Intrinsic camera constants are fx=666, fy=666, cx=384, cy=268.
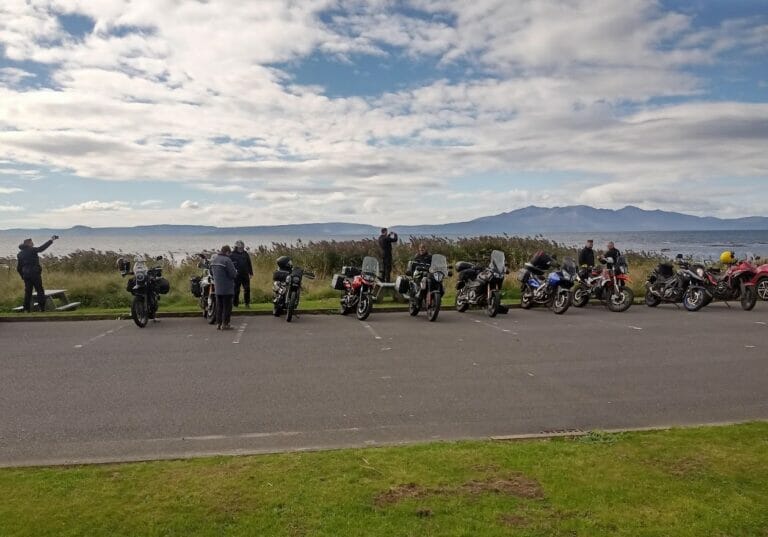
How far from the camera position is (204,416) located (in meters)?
6.70

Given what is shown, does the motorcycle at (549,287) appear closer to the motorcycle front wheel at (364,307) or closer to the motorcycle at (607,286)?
the motorcycle at (607,286)

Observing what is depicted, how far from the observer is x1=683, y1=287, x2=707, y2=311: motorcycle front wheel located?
53.2ft

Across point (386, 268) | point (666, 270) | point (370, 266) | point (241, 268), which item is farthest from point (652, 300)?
point (241, 268)

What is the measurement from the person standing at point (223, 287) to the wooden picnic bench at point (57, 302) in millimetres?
5518

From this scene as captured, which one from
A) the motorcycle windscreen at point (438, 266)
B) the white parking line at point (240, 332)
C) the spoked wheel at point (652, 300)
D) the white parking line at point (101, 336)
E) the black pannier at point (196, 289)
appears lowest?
the spoked wheel at point (652, 300)

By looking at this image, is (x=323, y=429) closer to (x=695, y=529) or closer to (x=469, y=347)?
(x=695, y=529)

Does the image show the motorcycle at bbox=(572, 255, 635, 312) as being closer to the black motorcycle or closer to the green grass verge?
the black motorcycle

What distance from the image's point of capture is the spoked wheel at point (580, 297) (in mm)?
17094

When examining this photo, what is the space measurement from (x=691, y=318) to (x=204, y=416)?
39.0 feet

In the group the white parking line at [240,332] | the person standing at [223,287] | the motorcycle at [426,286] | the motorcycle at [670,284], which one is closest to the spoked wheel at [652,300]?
the motorcycle at [670,284]

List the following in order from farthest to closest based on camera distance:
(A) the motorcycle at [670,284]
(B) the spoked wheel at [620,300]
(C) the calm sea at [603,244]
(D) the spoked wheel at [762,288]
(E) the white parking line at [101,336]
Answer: (C) the calm sea at [603,244] → (D) the spoked wheel at [762,288] → (A) the motorcycle at [670,284] → (B) the spoked wheel at [620,300] → (E) the white parking line at [101,336]

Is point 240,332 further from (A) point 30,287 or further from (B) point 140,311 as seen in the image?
(A) point 30,287

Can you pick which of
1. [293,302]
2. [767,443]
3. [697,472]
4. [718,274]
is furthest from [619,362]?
[718,274]

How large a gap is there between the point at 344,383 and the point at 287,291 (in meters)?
6.36
